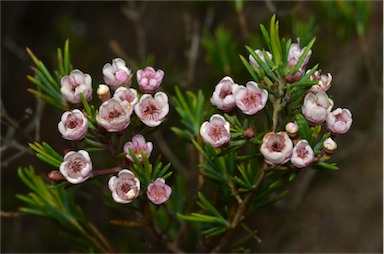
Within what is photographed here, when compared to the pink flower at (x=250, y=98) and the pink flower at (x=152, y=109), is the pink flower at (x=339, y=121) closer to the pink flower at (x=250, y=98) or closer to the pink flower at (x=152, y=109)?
the pink flower at (x=250, y=98)

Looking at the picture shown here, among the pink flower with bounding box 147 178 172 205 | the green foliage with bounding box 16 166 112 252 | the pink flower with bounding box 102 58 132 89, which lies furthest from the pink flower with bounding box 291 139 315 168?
the green foliage with bounding box 16 166 112 252

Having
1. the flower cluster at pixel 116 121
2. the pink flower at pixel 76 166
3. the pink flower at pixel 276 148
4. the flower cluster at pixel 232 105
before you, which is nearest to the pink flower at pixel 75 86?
the flower cluster at pixel 116 121

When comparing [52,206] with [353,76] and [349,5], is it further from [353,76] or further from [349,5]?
[353,76]

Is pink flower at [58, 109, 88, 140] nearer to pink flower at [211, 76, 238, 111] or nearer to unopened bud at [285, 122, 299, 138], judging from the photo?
pink flower at [211, 76, 238, 111]

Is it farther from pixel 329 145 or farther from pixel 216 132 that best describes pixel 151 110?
pixel 329 145

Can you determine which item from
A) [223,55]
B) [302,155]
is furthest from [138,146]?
[223,55]

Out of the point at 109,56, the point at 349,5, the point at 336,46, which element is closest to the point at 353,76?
the point at 336,46
